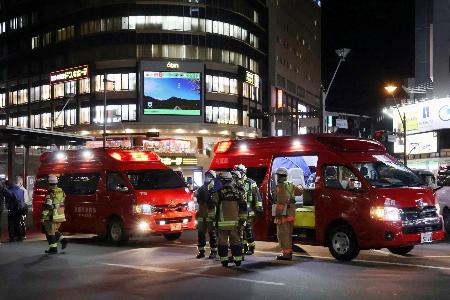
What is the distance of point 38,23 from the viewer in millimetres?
79250

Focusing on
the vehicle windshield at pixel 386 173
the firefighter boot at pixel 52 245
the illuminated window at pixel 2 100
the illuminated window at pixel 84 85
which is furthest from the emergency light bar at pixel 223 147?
the illuminated window at pixel 2 100

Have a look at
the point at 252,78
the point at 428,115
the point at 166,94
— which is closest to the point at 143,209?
the point at 428,115

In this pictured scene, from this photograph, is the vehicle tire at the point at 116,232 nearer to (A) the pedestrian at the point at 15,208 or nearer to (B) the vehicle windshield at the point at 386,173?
(A) the pedestrian at the point at 15,208

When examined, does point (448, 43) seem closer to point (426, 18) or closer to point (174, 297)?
point (426, 18)

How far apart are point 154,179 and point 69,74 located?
5654 centimetres

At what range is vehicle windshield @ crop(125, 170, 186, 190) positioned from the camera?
16.7 metres

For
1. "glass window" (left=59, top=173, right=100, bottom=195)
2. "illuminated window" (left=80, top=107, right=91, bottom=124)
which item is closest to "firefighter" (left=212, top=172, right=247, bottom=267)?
"glass window" (left=59, top=173, right=100, bottom=195)

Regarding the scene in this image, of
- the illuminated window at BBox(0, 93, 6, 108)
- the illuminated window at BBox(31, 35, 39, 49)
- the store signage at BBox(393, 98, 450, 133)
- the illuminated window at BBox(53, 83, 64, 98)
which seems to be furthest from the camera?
the illuminated window at BBox(0, 93, 6, 108)

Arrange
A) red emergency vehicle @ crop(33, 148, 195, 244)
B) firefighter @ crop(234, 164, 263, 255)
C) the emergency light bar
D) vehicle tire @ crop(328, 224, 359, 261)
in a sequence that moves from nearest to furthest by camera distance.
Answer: vehicle tire @ crop(328, 224, 359, 261)
firefighter @ crop(234, 164, 263, 255)
red emergency vehicle @ crop(33, 148, 195, 244)
the emergency light bar

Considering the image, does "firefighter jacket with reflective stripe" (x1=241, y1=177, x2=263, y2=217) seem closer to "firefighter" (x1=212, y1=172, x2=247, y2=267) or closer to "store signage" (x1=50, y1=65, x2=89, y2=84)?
"firefighter" (x1=212, y1=172, x2=247, y2=267)

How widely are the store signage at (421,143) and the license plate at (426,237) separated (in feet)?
133

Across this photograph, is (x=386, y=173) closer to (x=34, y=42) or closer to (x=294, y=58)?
(x=34, y=42)

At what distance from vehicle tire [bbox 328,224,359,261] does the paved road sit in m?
0.22

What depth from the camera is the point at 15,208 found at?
58.4 ft
